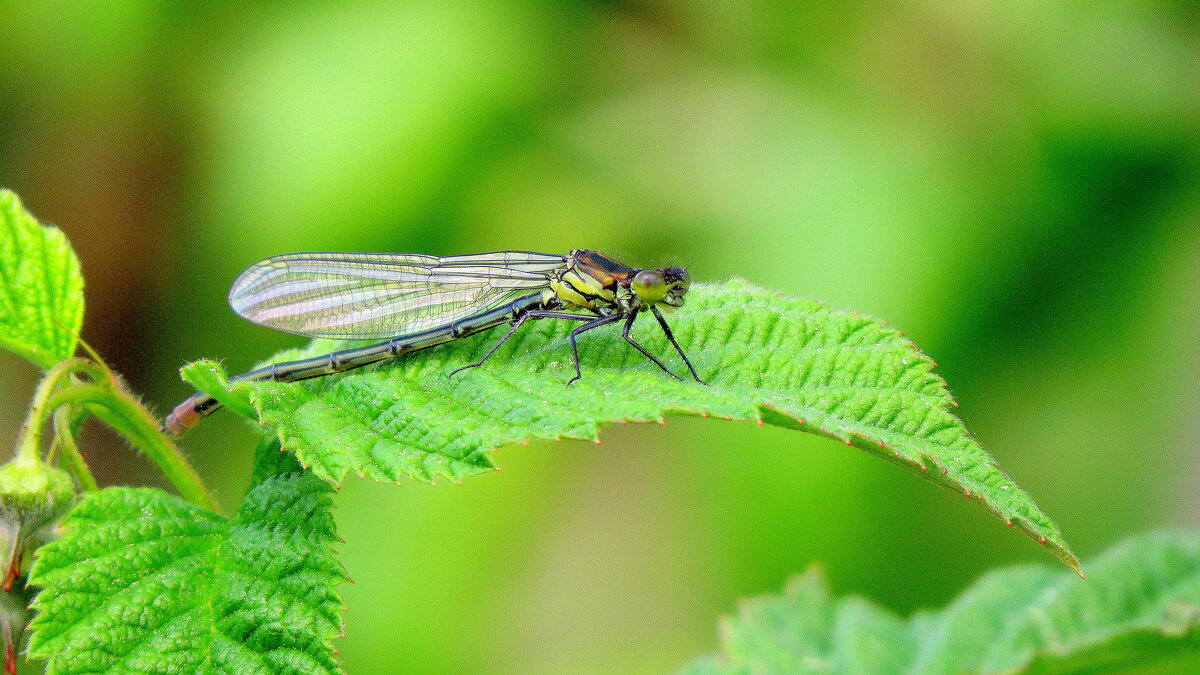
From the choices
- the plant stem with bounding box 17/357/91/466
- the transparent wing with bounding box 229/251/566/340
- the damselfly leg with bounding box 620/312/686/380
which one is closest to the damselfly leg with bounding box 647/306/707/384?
the damselfly leg with bounding box 620/312/686/380

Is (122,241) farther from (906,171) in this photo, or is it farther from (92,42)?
(906,171)

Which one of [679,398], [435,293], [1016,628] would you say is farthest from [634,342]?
[1016,628]

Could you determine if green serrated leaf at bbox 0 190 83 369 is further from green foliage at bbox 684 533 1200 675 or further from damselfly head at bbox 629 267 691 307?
green foliage at bbox 684 533 1200 675

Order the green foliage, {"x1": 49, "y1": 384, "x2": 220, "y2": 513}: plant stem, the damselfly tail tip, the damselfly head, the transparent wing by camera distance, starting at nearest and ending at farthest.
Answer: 1. {"x1": 49, "y1": 384, "x2": 220, "y2": 513}: plant stem
2. the green foliage
3. the damselfly tail tip
4. the damselfly head
5. the transparent wing

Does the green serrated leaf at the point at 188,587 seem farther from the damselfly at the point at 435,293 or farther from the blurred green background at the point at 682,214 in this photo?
the blurred green background at the point at 682,214

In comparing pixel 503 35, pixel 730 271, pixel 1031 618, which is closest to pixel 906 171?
pixel 730 271

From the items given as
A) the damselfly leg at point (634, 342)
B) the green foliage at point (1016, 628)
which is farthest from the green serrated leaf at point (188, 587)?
the green foliage at point (1016, 628)

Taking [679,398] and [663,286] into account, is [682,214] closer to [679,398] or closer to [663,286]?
[663,286]
